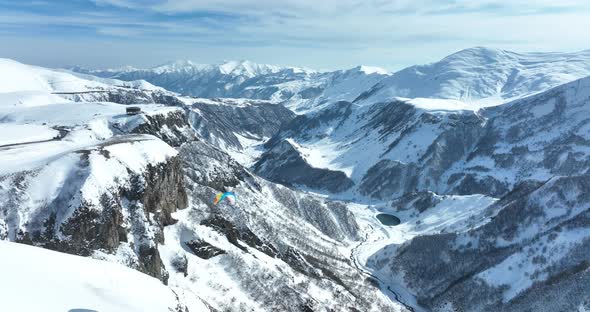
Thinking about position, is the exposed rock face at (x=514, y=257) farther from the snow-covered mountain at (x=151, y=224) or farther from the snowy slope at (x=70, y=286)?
the snowy slope at (x=70, y=286)


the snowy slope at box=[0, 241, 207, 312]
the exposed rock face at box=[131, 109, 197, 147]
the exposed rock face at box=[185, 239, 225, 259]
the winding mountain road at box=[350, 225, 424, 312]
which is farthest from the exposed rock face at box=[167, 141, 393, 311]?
the snowy slope at box=[0, 241, 207, 312]

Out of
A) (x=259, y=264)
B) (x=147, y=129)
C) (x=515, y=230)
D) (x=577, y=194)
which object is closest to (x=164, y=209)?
(x=259, y=264)

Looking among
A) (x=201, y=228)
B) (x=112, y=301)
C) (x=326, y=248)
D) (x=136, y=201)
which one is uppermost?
(x=112, y=301)

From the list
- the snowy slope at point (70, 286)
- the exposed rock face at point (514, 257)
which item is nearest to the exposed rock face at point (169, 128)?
the exposed rock face at point (514, 257)

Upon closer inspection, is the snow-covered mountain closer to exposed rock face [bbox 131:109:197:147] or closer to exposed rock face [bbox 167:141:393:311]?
exposed rock face [bbox 167:141:393:311]

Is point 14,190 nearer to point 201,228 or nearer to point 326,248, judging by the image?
point 201,228

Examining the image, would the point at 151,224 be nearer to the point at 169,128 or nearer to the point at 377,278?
the point at 169,128
